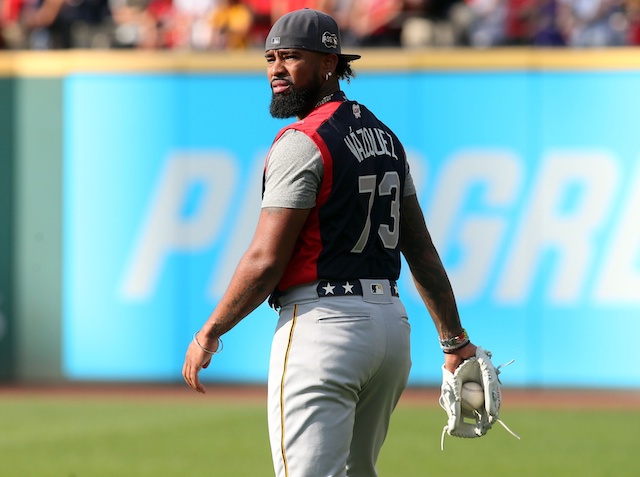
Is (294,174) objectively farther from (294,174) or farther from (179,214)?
(179,214)

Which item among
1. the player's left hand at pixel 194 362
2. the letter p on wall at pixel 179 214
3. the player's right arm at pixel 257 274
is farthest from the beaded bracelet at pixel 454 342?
the letter p on wall at pixel 179 214

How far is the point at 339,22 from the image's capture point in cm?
1320

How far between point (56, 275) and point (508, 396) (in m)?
5.03

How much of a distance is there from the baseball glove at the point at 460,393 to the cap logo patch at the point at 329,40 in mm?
1301

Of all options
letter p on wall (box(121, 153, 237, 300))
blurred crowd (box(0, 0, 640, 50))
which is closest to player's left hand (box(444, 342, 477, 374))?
letter p on wall (box(121, 153, 237, 300))

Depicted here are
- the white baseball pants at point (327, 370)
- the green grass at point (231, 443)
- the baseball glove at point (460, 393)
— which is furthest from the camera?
the green grass at point (231, 443)

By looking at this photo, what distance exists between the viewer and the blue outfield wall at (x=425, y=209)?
12477mm

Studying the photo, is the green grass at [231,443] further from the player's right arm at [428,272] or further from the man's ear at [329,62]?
the man's ear at [329,62]

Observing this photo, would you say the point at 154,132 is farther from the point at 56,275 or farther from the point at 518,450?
the point at 518,450

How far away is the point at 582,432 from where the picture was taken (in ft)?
31.0

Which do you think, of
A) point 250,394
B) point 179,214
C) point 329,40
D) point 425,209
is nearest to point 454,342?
point 329,40

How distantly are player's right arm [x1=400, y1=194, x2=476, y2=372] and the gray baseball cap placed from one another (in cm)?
67

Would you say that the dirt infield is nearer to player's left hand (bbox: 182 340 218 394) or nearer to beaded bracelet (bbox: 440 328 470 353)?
beaded bracelet (bbox: 440 328 470 353)

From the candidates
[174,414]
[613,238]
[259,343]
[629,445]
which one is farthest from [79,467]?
[613,238]
